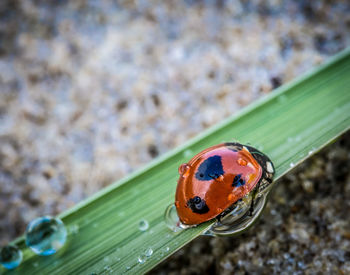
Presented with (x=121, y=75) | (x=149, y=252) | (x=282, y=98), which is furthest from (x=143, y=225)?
(x=121, y=75)

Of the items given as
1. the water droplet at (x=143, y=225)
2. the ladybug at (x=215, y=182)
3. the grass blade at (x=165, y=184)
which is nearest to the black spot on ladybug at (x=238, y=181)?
the ladybug at (x=215, y=182)

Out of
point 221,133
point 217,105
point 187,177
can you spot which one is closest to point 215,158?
point 187,177

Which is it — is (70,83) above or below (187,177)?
above

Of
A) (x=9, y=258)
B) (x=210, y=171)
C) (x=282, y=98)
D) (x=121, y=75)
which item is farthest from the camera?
(x=121, y=75)

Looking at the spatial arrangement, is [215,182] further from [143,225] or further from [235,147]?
[143,225]

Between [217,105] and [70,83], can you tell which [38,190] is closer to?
[70,83]

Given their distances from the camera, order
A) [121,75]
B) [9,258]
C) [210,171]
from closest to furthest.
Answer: [210,171], [9,258], [121,75]
